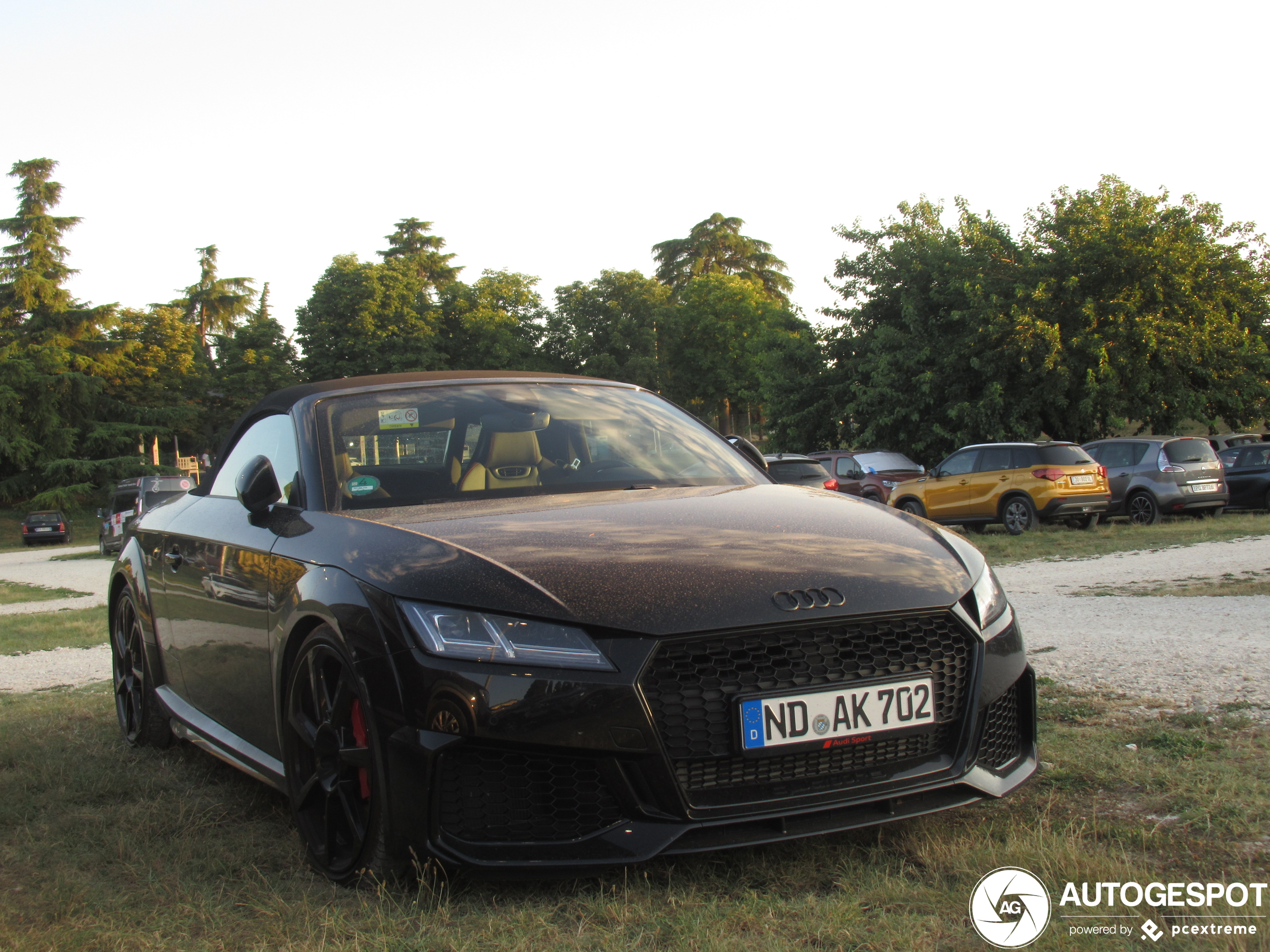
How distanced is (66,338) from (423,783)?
59.1m

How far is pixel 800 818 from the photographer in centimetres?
277

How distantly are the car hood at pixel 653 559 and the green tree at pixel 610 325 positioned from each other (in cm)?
6669

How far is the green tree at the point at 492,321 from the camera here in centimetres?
7125

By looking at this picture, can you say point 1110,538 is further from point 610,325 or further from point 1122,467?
point 610,325

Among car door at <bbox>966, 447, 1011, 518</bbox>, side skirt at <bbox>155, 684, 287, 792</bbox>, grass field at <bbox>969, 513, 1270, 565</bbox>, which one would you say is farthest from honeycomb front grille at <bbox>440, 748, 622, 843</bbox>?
car door at <bbox>966, 447, 1011, 518</bbox>

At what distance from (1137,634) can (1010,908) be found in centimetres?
470

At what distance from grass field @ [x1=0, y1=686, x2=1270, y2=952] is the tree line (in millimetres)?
27439

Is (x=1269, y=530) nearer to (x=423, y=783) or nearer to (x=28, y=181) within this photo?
(x=423, y=783)

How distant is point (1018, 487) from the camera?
765 inches

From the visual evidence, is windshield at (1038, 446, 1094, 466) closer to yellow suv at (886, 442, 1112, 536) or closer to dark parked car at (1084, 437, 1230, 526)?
yellow suv at (886, 442, 1112, 536)

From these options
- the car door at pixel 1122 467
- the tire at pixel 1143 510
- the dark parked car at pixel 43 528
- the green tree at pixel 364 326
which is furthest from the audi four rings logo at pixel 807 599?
the green tree at pixel 364 326

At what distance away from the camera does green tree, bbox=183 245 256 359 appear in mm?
90875

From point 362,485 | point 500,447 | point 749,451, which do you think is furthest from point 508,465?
point 749,451

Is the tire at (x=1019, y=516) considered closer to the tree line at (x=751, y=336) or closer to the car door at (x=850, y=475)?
the car door at (x=850, y=475)
